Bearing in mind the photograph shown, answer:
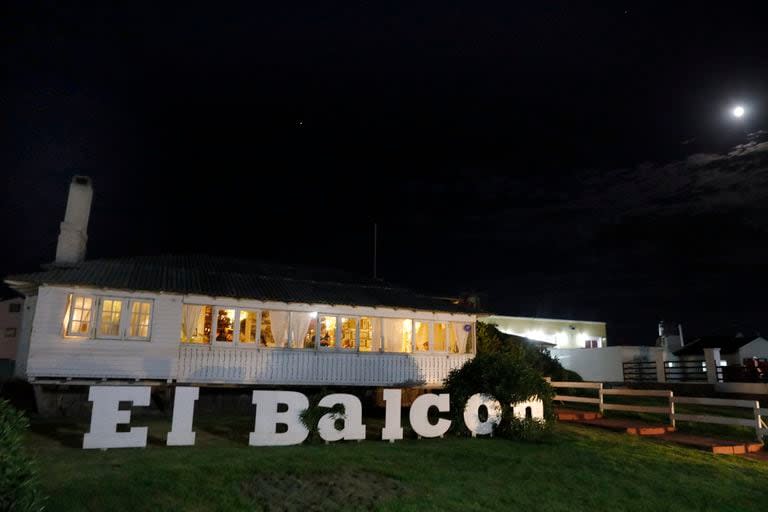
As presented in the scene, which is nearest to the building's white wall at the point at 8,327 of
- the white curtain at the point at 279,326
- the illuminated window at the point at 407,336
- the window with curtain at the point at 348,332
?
the white curtain at the point at 279,326

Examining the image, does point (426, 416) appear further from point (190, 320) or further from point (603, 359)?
point (603, 359)

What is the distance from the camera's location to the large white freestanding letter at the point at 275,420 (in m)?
13.4

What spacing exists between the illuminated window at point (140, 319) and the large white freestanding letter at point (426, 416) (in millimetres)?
9142

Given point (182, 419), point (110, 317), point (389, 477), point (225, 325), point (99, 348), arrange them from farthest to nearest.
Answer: point (225, 325), point (110, 317), point (99, 348), point (182, 419), point (389, 477)

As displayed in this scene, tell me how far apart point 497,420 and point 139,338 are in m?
11.8

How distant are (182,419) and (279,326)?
6.97 m

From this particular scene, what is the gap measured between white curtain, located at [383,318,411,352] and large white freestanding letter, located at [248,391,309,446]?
7.59 meters

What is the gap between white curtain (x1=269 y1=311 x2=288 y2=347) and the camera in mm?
19625

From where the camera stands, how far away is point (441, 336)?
2267cm

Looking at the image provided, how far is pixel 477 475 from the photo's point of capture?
37.1 ft

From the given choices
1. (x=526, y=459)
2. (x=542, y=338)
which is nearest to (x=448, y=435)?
(x=526, y=459)

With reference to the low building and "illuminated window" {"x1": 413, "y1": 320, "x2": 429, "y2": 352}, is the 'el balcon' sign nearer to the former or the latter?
"illuminated window" {"x1": 413, "y1": 320, "x2": 429, "y2": 352}

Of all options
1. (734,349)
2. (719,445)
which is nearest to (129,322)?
(719,445)

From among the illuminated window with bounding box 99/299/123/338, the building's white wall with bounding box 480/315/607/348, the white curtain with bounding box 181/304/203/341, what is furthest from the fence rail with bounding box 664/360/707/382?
the illuminated window with bounding box 99/299/123/338
